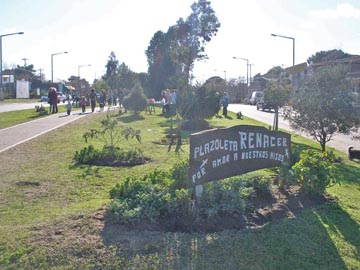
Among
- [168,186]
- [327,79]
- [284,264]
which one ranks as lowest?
[284,264]

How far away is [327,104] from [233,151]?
640cm

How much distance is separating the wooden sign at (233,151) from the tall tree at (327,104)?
205 inches

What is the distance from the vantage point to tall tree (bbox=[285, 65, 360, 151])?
11234mm

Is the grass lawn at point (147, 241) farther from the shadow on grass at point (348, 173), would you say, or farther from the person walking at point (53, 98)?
the person walking at point (53, 98)

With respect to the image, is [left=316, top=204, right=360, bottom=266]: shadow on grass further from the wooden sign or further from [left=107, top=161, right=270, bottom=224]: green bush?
the wooden sign

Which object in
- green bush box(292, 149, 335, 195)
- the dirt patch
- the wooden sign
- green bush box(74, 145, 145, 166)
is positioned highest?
the wooden sign

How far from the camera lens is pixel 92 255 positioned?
4.12 meters

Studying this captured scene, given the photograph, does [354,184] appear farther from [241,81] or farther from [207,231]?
[241,81]

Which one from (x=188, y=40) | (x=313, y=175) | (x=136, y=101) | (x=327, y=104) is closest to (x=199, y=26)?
(x=188, y=40)

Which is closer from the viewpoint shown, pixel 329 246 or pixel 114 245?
pixel 114 245

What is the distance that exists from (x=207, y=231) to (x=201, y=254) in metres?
0.58

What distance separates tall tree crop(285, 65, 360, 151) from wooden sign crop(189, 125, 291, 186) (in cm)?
520

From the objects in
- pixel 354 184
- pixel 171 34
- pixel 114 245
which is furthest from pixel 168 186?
pixel 171 34

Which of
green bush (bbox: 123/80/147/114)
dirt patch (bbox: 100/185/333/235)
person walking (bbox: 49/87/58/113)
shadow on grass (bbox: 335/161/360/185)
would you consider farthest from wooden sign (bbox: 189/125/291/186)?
person walking (bbox: 49/87/58/113)
